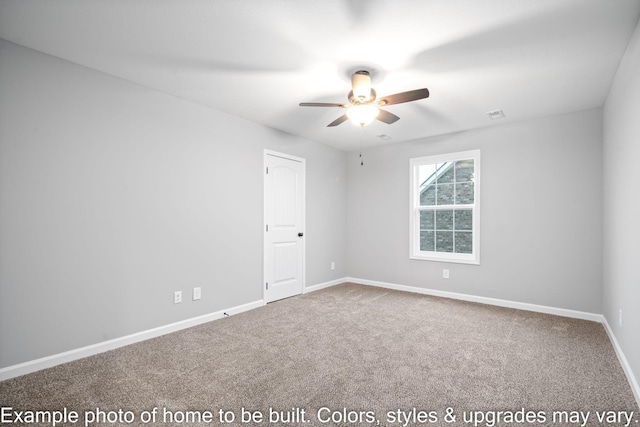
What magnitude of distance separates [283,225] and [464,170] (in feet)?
8.80

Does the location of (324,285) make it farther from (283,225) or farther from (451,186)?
(451,186)

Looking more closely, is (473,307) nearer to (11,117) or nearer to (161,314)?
(161,314)

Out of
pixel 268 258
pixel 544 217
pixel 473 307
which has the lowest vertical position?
pixel 473 307

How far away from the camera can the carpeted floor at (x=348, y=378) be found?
1.89 meters

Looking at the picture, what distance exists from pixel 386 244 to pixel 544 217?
218 centimetres

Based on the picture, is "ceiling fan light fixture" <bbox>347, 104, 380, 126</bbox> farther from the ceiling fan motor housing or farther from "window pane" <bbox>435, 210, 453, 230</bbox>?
"window pane" <bbox>435, 210, 453, 230</bbox>

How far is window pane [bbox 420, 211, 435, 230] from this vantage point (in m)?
4.93

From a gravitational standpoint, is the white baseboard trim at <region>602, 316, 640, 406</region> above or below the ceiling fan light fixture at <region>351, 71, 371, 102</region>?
below

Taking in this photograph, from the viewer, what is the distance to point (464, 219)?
15.2 ft

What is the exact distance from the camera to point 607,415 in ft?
6.16

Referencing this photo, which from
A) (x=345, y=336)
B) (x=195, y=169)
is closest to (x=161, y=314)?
(x=195, y=169)

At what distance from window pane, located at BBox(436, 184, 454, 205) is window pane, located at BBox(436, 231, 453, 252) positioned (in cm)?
45

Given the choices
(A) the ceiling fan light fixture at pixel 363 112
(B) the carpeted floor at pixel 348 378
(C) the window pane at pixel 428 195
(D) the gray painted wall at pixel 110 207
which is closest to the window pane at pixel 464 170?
(C) the window pane at pixel 428 195

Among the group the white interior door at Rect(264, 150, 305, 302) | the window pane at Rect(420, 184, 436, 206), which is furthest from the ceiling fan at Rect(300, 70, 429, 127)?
the window pane at Rect(420, 184, 436, 206)
